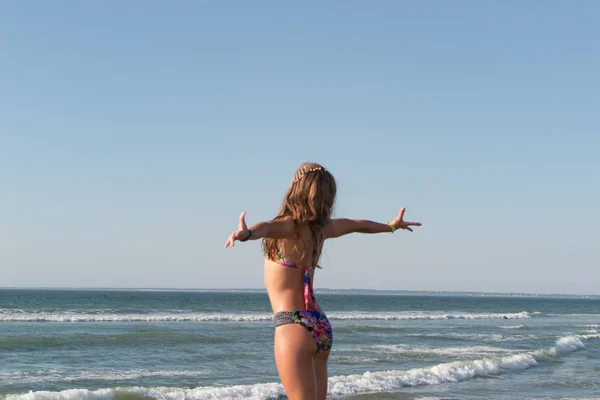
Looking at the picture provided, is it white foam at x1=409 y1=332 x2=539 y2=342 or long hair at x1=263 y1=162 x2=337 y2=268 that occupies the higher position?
long hair at x1=263 y1=162 x2=337 y2=268

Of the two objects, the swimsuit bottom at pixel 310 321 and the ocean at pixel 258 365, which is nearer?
the swimsuit bottom at pixel 310 321

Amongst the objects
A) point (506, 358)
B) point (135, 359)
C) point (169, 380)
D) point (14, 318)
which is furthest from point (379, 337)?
point (14, 318)

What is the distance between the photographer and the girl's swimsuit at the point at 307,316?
3.55 metres

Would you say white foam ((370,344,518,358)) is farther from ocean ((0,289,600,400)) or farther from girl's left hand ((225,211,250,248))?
girl's left hand ((225,211,250,248))

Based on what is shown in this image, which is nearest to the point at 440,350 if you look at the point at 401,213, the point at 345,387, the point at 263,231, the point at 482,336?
the point at 482,336

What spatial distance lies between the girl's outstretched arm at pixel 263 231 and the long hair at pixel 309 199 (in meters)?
0.07

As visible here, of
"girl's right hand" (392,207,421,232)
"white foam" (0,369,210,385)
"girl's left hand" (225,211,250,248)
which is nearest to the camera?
"girl's left hand" (225,211,250,248)

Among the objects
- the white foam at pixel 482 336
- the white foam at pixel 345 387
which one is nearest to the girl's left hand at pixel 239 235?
the white foam at pixel 345 387

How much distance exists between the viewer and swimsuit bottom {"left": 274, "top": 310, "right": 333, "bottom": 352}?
3.55 metres

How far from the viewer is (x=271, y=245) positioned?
3.60 metres

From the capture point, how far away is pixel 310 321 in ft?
11.7

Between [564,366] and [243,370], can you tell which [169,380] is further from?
[564,366]

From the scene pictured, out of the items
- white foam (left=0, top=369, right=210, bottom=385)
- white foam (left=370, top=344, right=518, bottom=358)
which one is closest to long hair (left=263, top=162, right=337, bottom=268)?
white foam (left=0, top=369, right=210, bottom=385)

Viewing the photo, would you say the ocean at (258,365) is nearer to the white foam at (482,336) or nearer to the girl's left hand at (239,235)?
the white foam at (482,336)
